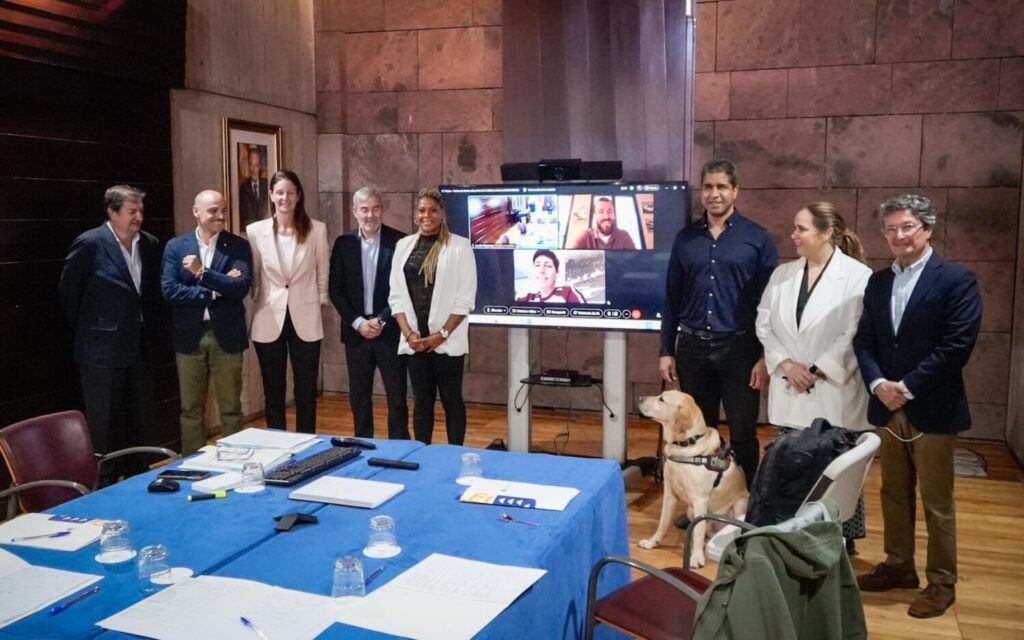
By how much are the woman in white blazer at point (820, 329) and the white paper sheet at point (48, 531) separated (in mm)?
2850

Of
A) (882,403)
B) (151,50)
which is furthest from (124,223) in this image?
(882,403)

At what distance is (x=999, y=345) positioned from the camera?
19.3 ft

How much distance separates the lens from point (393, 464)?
283cm

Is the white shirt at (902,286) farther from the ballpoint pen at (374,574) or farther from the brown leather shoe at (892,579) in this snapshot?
Result: the ballpoint pen at (374,574)

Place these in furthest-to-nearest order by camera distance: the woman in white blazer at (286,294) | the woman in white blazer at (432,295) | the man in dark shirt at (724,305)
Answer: the woman in white blazer at (286,294) < the woman in white blazer at (432,295) < the man in dark shirt at (724,305)

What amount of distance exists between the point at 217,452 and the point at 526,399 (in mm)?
2740

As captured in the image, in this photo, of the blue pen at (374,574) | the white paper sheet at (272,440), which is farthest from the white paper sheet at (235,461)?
Result: the blue pen at (374,574)

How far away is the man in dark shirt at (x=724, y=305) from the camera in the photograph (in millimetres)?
4176

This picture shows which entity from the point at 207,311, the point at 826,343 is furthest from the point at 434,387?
the point at 826,343

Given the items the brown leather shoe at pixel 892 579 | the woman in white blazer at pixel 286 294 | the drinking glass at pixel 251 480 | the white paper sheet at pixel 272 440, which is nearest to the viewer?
the drinking glass at pixel 251 480

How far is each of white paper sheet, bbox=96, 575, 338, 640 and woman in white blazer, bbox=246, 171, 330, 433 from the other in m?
2.95

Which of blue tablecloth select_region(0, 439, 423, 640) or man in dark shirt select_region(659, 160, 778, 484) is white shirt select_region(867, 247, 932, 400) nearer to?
man in dark shirt select_region(659, 160, 778, 484)

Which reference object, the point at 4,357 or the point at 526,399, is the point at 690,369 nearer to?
the point at 526,399

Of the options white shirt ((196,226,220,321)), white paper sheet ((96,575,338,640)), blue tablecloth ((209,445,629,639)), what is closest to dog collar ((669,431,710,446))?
blue tablecloth ((209,445,629,639))
